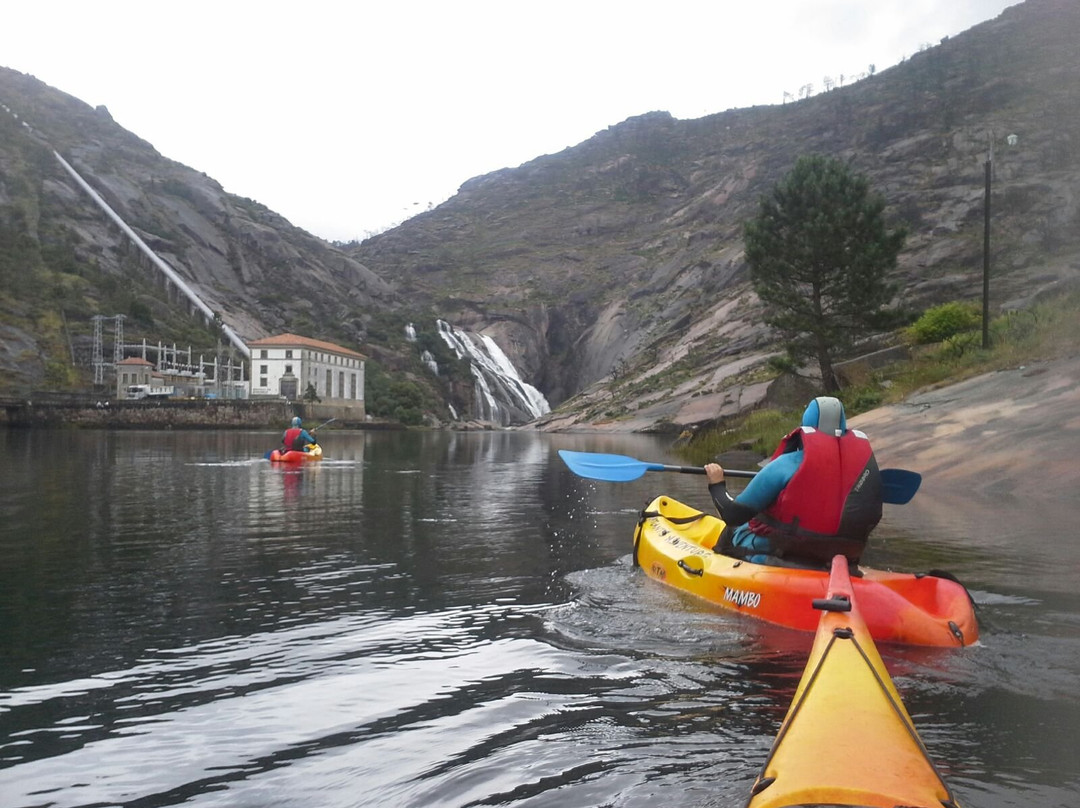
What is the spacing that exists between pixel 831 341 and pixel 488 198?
6750 inches

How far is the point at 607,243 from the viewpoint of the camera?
497ft

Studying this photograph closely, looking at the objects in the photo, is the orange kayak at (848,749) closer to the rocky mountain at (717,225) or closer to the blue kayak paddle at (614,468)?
the blue kayak paddle at (614,468)

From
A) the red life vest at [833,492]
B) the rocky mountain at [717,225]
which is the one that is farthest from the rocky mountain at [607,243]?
the red life vest at [833,492]

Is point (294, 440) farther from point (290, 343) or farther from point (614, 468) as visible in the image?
point (290, 343)

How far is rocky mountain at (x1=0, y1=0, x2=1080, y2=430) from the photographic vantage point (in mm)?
66938

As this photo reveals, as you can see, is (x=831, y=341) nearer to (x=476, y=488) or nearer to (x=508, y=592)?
(x=476, y=488)

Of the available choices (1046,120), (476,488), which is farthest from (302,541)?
(1046,120)

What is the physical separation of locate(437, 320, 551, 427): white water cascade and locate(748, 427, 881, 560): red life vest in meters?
95.7

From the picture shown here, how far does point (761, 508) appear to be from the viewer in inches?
308

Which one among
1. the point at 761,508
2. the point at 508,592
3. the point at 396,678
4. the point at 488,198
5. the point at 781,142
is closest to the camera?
the point at 396,678

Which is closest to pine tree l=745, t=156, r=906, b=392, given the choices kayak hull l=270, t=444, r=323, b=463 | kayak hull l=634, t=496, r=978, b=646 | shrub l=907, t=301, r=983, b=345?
shrub l=907, t=301, r=983, b=345

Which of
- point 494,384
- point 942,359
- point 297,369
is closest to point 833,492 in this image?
point 942,359

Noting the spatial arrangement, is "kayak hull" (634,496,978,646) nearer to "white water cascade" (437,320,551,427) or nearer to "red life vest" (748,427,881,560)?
"red life vest" (748,427,881,560)

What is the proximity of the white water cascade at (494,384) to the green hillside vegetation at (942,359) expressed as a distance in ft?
223
